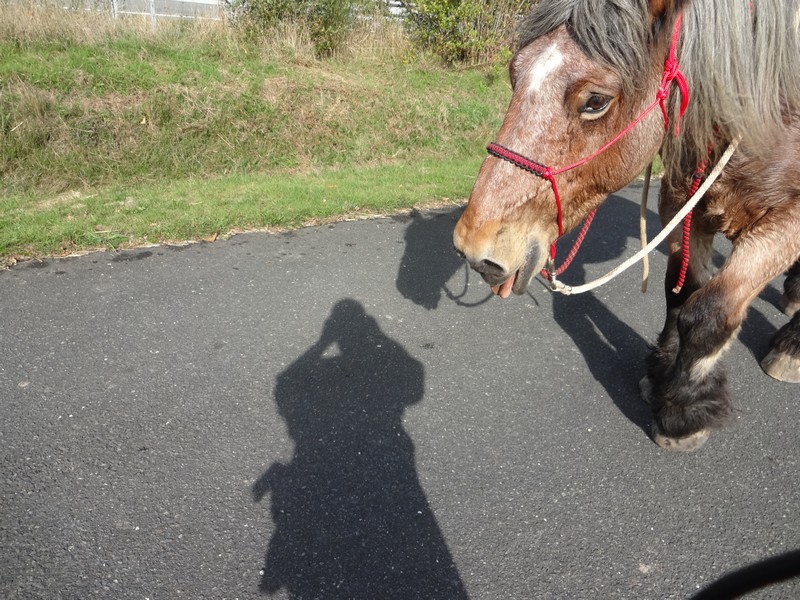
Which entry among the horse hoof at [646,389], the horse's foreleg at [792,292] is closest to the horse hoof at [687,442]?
the horse hoof at [646,389]

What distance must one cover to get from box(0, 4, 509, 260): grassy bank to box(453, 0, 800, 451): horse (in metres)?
3.67

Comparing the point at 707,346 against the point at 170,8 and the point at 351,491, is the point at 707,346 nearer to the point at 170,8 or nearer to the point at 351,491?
the point at 351,491

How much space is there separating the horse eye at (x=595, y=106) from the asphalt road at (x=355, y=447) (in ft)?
5.30

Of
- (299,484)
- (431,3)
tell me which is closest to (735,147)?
(299,484)

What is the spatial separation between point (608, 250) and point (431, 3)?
702cm

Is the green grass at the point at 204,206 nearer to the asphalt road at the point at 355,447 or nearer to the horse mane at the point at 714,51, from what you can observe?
the asphalt road at the point at 355,447

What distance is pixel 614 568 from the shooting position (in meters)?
2.15

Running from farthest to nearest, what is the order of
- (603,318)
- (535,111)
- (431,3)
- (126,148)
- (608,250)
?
(431,3) → (126,148) → (608,250) → (603,318) → (535,111)

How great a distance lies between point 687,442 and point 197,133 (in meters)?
6.63

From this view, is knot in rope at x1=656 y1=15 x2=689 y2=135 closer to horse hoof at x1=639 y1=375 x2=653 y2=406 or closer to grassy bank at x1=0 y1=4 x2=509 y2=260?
horse hoof at x1=639 y1=375 x2=653 y2=406

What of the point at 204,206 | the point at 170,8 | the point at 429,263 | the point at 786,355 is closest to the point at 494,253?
the point at 786,355

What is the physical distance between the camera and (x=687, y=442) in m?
2.70

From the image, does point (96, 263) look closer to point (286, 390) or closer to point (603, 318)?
point (286, 390)

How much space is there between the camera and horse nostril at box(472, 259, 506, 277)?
2.06m
